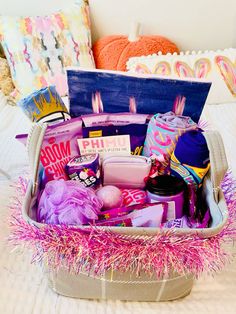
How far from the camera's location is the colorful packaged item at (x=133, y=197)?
67 cm

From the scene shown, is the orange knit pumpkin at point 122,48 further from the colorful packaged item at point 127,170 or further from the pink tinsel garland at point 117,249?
the pink tinsel garland at point 117,249

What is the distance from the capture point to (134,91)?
73 cm

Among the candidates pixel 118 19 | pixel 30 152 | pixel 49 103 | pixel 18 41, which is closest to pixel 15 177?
pixel 49 103

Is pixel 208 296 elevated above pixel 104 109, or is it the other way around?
pixel 104 109

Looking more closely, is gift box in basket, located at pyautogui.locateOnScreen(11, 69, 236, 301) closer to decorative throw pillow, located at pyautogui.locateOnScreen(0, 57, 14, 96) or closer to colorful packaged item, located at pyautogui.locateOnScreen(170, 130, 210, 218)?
colorful packaged item, located at pyautogui.locateOnScreen(170, 130, 210, 218)

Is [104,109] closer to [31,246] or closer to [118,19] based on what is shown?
[31,246]

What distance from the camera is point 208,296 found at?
68cm

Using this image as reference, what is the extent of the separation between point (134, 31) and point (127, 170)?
3.50 feet

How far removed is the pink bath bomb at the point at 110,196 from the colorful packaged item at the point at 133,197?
Answer: 0.02m

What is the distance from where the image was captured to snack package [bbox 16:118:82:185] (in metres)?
0.67

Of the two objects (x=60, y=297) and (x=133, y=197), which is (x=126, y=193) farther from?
(x=60, y=297)

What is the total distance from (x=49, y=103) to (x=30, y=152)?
208 mm

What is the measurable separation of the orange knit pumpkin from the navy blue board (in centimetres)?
86

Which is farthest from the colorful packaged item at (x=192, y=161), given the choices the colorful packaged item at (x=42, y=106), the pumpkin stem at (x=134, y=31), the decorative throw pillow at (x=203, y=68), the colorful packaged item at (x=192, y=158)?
the pumpkin stem at (x=134, y=31)
